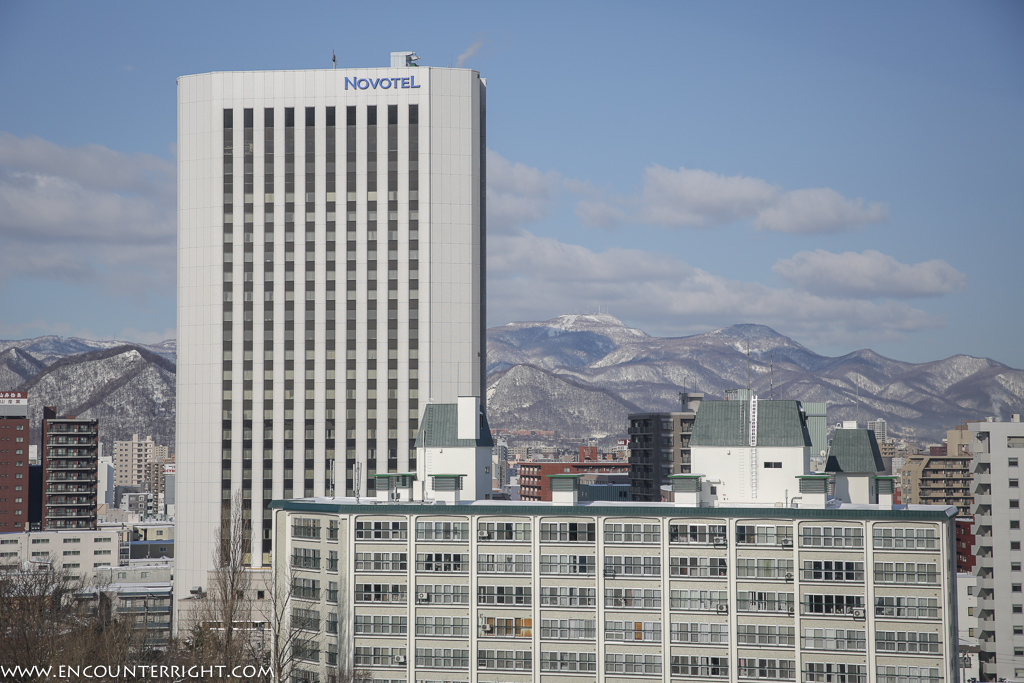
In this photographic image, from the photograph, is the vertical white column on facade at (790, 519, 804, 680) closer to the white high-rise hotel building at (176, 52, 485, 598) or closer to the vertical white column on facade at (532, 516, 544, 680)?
the vertical white column on facade at (532, 516, 544, 680)

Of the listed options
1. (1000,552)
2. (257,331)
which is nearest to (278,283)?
(257,331)

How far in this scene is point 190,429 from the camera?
137 metres

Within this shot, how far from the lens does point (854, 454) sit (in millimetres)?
90938

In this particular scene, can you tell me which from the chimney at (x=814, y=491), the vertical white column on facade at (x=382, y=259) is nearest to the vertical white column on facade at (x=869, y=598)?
the chimney at (x=814, y=491)

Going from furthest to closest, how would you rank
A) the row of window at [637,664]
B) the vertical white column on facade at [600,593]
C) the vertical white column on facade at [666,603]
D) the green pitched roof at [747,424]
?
the green pitched roof at [747,424] → the vertical white column on facade at [600,593] → the vertical white column on facade at [666,603] → the row of window at [637,664]

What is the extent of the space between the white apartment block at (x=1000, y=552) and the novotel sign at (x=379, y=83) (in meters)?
88.0

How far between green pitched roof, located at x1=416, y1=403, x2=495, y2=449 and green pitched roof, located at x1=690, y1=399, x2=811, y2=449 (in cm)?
2121

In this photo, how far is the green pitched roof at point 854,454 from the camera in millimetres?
90438

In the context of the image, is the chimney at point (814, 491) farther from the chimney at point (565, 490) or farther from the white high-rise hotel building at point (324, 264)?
the white high-rise hotel building at point (324, 264)

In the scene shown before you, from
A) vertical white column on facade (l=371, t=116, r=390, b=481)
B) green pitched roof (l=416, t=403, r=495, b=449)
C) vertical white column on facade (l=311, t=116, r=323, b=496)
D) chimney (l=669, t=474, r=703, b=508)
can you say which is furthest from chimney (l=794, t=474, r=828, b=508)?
vertical white column on facade (l=311, t=116, r=323, b=496)

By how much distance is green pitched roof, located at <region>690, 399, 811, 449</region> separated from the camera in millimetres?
83875

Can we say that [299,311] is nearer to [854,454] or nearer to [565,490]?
[565,490]

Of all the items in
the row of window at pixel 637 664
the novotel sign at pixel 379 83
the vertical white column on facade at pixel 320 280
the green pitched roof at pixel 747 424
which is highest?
the novotel sign at pixel 379 83

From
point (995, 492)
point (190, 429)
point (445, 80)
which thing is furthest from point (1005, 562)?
point (190, 429)
